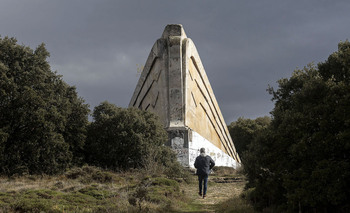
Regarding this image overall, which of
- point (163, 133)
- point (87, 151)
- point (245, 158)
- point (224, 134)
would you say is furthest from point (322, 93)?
point (224, 134)

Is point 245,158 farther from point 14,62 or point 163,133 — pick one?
point 14,62

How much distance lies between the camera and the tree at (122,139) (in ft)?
59.8

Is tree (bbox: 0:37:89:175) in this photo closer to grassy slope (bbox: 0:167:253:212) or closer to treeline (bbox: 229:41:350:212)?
grassy slope (bbox: 0:167:253:212)

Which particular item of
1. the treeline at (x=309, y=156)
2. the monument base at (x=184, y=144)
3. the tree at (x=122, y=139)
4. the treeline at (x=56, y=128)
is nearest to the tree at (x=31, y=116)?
the treeline at (x=56, y=128)

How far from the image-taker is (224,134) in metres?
32.0

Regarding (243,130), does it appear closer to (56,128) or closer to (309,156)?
(56,128)

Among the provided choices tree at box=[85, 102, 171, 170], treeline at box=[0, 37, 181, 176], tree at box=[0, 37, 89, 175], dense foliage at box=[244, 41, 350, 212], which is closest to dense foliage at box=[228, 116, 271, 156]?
treeline at box=[0, 37, 181, 176]

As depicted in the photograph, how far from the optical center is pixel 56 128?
17.4 m

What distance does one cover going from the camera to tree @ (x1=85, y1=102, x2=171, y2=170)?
18.2 metres

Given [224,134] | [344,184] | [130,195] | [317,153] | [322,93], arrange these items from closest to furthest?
[344,184] < [317,153] < [322,93] < [130,195] < [224,134]

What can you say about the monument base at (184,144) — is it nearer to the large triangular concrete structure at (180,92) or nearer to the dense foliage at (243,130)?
the large triangular concrete structure at (180,92)

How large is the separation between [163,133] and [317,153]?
13425mm

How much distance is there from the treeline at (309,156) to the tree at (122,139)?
981cm

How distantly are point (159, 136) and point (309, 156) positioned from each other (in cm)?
1286
